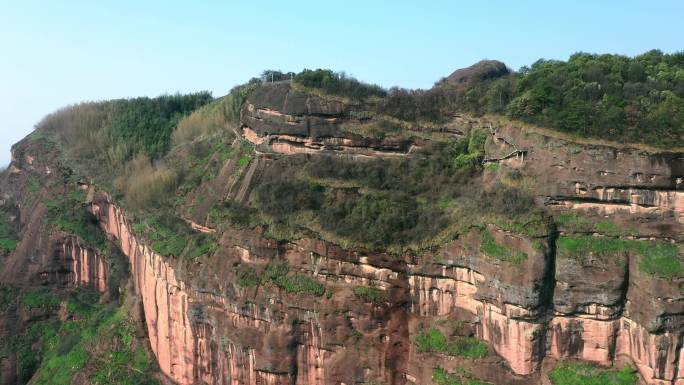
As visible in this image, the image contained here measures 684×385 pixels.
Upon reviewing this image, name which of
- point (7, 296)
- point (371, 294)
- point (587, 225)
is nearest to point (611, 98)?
point (587, 225)

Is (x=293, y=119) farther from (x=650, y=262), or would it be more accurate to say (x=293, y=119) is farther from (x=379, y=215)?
(x=650, y=262)

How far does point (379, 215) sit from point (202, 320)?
376 inches

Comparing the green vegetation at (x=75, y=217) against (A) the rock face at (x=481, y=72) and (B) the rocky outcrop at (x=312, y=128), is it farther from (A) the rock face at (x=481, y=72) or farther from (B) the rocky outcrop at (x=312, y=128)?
(A) the rock face at (x=481, y=72)

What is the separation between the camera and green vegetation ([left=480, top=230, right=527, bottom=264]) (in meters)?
21.5

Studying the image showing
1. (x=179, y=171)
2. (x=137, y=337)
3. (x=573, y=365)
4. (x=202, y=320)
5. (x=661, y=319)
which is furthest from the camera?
(x=179, y=171)

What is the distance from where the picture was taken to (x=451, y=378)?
73.8 feet

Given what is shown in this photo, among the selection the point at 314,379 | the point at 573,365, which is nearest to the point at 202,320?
the point at 314,379

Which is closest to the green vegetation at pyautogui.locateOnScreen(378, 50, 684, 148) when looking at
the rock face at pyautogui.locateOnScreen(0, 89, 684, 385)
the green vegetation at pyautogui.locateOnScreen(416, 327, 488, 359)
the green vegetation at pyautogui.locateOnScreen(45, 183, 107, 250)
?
the rock face at pyautogui.locateOnScreen(0, 89, 684, 385)

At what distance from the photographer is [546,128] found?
23109mm

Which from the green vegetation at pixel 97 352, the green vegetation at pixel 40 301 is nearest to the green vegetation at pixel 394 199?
the green vegetation at pixel 97 352

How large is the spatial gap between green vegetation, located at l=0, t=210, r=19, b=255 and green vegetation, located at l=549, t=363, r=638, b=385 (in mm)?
37919

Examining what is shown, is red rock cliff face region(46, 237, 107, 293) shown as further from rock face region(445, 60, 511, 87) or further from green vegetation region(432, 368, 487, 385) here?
green vegetation region(432, 368, 487, 385)

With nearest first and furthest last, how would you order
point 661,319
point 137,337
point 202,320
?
point 661,319 < point 202,320 < point 137,337

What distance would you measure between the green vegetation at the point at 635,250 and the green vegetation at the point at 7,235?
38210 millimetres
